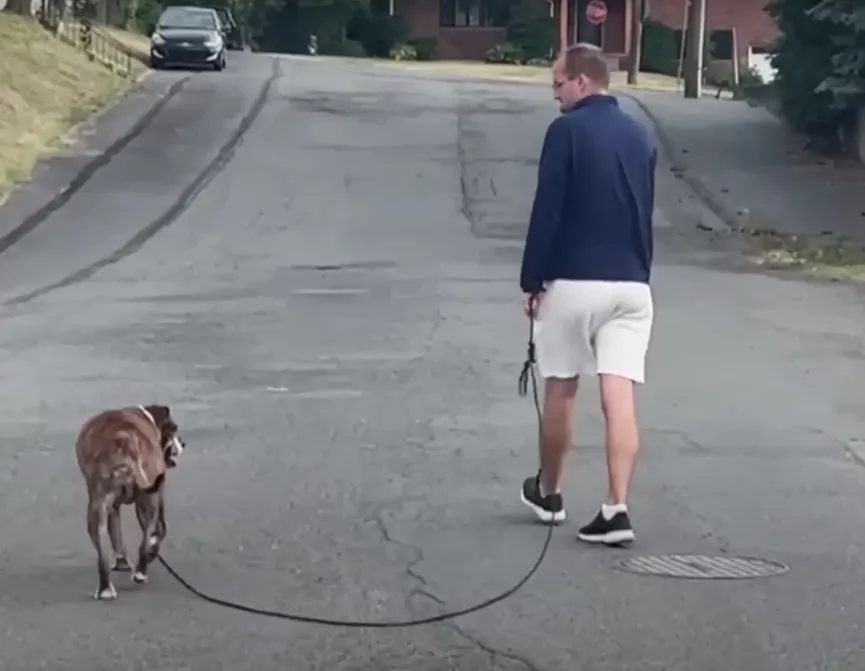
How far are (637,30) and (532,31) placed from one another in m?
6.45

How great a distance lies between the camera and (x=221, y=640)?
6.13 metres

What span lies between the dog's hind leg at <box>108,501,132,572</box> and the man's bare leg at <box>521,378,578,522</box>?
1.78 m

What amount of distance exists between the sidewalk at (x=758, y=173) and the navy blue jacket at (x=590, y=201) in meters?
14.3

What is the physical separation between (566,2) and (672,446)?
52.2m

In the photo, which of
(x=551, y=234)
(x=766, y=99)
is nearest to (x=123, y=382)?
(x=551, y=234)

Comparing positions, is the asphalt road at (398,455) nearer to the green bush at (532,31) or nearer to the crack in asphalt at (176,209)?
the crack in asphalt at (176,209)

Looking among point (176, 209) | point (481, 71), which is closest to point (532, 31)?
point (481, 71)

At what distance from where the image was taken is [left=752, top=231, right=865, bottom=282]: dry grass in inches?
725

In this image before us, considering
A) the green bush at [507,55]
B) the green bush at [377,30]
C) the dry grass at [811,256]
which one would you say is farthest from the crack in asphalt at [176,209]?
the green bush at [377,30]

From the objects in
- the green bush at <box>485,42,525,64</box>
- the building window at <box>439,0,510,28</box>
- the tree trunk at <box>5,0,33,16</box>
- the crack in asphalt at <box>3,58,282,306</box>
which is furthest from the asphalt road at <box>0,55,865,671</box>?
the building window at <box>439,0,510,28</box>

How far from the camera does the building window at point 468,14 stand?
6681cm

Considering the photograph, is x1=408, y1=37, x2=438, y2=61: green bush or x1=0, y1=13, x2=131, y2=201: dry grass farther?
x1=408, y1=37, x2=438, y2=61: green bush

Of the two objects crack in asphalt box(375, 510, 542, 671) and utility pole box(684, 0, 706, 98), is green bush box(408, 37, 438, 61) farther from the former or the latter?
crack in asphalt box(375, 510, 542, 671)

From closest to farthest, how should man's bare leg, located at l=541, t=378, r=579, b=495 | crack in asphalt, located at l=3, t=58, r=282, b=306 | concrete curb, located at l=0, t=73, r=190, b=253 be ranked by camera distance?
1. man's bare leg, located at l=541, t=378, r=579, b=495
2. crack in asphalt, located at l=3, t=58, r=282, b=306
3. concrete curb, located at l=0, t=73, r=190, b=253
